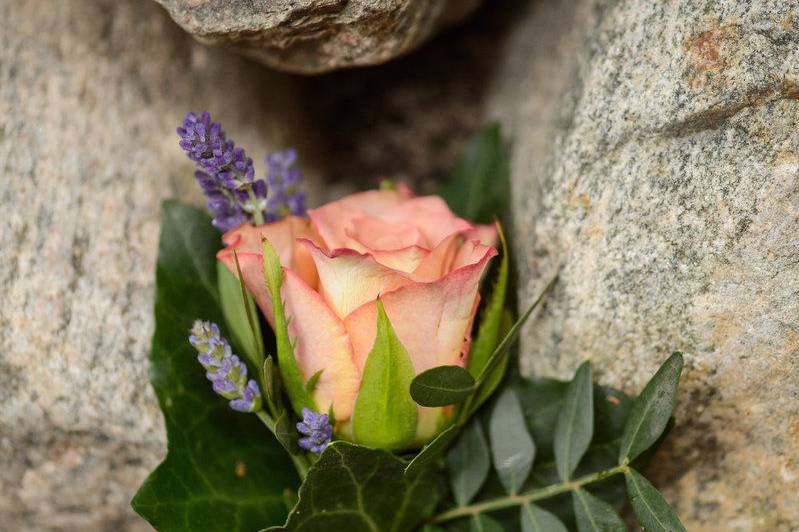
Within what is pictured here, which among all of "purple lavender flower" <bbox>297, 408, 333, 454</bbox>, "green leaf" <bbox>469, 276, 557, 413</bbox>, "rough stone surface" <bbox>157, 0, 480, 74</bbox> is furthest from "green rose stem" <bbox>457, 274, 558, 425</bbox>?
"rough stone surface" <bbox>157, 0, 480, 74</bbox>

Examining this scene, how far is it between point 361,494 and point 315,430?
0.24 ft

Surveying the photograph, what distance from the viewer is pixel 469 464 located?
634 mm

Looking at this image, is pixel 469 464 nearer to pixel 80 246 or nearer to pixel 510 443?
pixel 510 443

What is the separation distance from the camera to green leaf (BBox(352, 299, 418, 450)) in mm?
524

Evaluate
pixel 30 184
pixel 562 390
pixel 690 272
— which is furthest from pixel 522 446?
pixel 30 184

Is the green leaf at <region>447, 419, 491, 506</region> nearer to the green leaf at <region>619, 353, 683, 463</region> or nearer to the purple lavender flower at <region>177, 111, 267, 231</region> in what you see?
the green leaf at <region>619, 353, 683, 463</region>

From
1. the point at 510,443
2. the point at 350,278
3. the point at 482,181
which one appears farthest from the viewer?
the point at 482,181

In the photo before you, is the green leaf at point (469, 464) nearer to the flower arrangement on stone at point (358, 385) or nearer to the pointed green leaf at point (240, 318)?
the flower arrangement on stone at point (358, 385)

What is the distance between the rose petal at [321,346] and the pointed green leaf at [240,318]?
0.03 m

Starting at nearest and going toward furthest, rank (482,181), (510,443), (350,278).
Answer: (350,278) → (510,443) → (482,181)

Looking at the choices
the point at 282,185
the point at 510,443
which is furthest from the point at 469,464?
the point at 282,185

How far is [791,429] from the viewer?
588 mm

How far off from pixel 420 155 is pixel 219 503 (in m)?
0.47

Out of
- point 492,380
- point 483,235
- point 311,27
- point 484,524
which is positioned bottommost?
point 484,524
